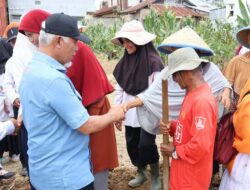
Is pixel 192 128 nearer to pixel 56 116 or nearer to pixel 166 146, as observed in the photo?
pixel 166 146

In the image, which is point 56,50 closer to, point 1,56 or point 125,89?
point 125,89

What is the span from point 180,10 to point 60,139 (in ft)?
84.2

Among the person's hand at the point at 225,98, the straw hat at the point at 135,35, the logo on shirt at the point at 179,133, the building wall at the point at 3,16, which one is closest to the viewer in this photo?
the logo on shirt at the point at 179,133

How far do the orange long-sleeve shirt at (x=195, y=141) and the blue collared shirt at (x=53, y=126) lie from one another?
1.89 ft

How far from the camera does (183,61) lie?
6.84 feet

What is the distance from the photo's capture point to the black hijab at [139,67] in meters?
3.28

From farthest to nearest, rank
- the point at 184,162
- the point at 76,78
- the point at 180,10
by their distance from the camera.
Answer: the point at 180,10
the point at 76,78
the point at 184,162

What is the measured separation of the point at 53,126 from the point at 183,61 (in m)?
0.83

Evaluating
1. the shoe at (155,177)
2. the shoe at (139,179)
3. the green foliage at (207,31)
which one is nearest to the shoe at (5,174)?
the shoe at (139,179)

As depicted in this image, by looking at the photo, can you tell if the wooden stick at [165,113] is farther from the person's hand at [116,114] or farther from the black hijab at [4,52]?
the black hijab at [4,52]

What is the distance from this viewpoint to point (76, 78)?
7.91ft

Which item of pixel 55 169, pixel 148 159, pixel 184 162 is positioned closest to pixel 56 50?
pixel 55 169

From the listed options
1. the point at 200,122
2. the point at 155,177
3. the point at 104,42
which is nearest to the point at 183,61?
the point at 200,122

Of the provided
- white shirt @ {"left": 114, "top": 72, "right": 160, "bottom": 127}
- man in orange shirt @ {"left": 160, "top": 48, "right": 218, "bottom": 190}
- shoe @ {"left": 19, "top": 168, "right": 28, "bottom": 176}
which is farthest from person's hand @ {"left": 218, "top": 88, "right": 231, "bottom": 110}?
shoe @ {"left": 19, "top": 168, "right": 28, "bottom": 176}
